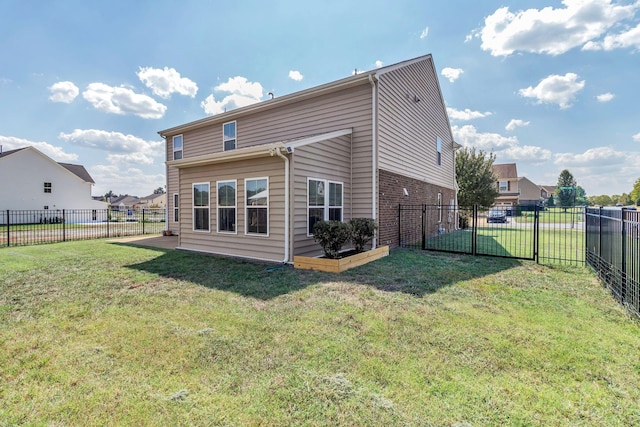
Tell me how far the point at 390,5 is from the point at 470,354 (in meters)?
12.2

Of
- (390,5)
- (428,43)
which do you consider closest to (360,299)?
(390,5)

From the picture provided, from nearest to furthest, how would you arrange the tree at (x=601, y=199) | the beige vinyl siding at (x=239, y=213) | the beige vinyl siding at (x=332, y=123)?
the beige vinyl siding at (x=239, y=213) < the beige vinyl siding at (x=332, y=123) < the tree at (x=601, y=199)

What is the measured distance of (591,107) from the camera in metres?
18.6

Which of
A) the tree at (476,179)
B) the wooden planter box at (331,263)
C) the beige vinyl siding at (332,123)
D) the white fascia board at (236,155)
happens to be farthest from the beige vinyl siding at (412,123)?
the tree at (476,179)

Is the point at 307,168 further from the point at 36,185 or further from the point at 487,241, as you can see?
the point at 36,185

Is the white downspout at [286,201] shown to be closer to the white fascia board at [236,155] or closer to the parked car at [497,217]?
the white fascia board at [236,155]

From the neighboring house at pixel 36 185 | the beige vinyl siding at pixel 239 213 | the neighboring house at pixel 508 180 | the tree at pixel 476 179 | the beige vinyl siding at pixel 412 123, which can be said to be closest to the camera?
the beige vinyl siding at pixel 239 213

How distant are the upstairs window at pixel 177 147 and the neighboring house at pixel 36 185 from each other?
18.6 metres

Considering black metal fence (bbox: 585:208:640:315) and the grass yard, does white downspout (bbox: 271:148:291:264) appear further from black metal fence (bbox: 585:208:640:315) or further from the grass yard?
black metal fence (bbox: 585:208:640:315)

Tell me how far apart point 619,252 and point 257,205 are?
758 centimetres

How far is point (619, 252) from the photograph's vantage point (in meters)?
4.83

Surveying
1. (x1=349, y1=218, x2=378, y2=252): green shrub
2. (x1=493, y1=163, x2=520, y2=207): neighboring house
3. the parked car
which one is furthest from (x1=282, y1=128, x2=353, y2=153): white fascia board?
(x1=493, y1=163, x2=520, y2=207): neighboring house

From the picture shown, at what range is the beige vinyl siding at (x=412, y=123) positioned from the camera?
9.43 meters

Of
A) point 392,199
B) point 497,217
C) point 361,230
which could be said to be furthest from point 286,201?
point 497,217
